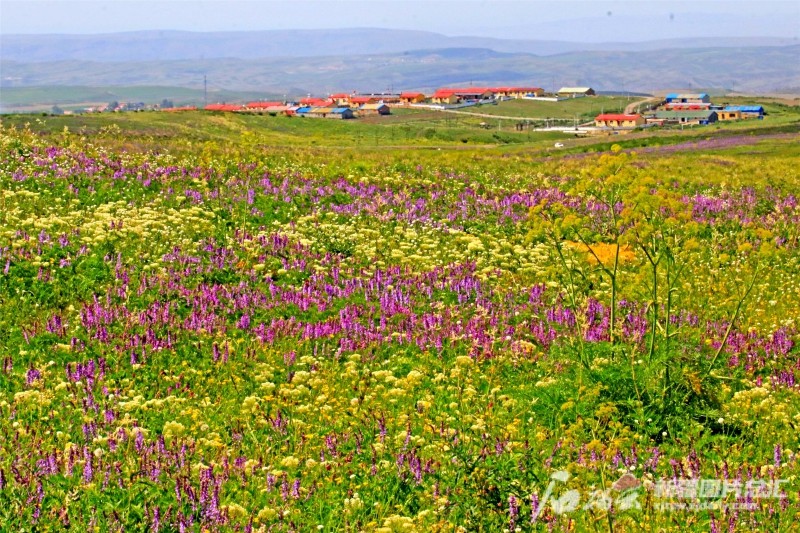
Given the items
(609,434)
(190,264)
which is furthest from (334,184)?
(609,434)

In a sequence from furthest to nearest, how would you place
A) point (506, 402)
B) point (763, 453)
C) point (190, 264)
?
point (190, 264), point (506, 402), point (763, 453)

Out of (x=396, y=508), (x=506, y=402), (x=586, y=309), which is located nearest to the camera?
(x=396, y=508)

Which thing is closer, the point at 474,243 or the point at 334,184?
the point at 474,243

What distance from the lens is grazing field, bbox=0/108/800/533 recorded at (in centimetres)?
700

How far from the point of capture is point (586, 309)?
1347 cm

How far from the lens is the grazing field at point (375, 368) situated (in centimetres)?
700

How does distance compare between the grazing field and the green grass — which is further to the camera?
the green grass

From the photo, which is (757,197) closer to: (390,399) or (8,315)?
(390,399)

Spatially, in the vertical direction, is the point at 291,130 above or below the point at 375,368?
above

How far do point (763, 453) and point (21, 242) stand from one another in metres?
11.8

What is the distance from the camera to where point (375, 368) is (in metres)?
11.0

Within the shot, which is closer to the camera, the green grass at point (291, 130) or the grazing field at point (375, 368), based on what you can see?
the grazing field at point (375, 368)

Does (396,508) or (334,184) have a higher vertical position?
(334,184)

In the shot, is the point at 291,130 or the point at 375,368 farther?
the point at 291,130
